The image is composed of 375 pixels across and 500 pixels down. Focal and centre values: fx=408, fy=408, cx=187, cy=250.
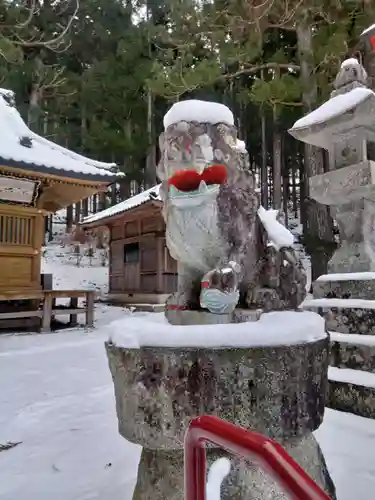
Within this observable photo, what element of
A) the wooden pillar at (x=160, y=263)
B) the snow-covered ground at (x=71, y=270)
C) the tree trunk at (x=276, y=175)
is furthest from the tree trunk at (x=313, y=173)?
the snow-covered ground at (x=71, y=270)

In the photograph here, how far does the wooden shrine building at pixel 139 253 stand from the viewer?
41.8 feet

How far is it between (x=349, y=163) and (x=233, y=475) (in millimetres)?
3347

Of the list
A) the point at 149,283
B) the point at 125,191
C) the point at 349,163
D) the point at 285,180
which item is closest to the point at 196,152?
the point at 349,163

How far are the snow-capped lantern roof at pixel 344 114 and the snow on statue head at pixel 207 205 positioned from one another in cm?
220

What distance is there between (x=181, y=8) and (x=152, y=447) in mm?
12984

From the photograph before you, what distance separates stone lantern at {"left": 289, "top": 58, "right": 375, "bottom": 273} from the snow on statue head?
2.14 meters

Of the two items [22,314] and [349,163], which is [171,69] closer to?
[22,314]

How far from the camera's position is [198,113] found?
1.90 m

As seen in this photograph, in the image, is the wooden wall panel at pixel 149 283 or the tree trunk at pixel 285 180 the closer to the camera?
the wooden wall panel at pixel 149 283

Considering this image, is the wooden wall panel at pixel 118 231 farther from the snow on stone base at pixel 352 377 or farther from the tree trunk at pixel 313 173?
the snow on stone base at pixel 352 377

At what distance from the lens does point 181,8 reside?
11.9 meters

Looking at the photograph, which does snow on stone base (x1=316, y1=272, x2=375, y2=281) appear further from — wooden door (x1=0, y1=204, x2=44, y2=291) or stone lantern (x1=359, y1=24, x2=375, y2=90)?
wooden door (x1=0, y1=204, x2=44, y2=291)

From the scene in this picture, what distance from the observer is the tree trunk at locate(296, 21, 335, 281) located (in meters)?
10.1

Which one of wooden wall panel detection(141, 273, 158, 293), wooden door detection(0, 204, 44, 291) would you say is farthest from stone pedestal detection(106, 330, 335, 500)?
wooden wall panel detection(141, 273, 158, 293)
